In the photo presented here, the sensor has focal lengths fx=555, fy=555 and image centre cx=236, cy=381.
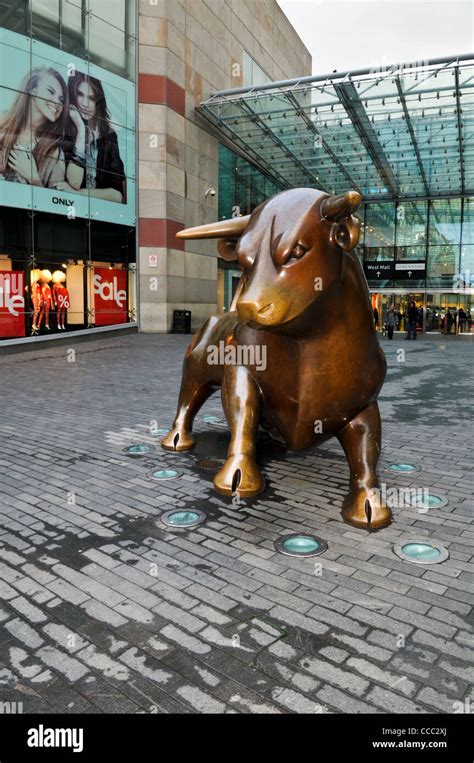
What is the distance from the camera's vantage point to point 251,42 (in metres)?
26.9

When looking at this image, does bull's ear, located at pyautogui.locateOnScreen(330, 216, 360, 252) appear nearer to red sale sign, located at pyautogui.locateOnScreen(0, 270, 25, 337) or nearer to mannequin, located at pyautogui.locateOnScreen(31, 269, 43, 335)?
red sale sign, located at pyautogui.locateOnScreen(0, 270, 25, 337)

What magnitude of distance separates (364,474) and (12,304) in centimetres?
1433

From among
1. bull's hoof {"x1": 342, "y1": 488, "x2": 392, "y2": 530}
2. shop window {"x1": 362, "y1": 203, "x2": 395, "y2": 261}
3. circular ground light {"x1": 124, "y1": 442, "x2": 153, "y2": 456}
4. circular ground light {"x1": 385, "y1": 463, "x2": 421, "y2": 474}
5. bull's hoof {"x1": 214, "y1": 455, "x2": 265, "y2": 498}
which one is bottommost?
circular ground light {"x1": 385, "y1": 463, "x2": 421, "y2": 474}

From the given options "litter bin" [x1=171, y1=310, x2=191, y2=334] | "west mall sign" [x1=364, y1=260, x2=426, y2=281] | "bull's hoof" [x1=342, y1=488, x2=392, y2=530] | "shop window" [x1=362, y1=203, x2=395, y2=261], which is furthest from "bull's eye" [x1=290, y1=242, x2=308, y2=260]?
"shop window" [x1=362, y1=203, x2=395, y2=261]

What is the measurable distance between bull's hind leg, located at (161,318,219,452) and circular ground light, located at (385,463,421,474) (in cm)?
171

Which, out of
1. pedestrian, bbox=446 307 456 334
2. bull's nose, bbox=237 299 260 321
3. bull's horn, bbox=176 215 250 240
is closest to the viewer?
bull's nose, bbox=237 299 260 321

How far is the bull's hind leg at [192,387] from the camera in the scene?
4.89 m

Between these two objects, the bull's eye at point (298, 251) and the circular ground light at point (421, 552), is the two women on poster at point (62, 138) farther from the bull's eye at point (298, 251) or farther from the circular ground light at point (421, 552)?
the circular ground light at point (421, 552)

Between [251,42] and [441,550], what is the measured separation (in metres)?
29.3

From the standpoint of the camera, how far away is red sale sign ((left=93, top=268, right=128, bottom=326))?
19.0 metres

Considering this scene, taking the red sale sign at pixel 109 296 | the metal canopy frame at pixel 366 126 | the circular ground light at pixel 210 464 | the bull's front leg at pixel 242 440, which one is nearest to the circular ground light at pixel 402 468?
the circular ground light at pixel 210 464

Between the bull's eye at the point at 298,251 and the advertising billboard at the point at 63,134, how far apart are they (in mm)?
14427

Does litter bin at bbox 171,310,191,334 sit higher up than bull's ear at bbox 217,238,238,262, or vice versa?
bull's ear at bbox 217,238,238,262

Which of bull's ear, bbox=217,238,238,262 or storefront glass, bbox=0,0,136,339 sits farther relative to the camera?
storefront glass, bbox=0,0,136,339
